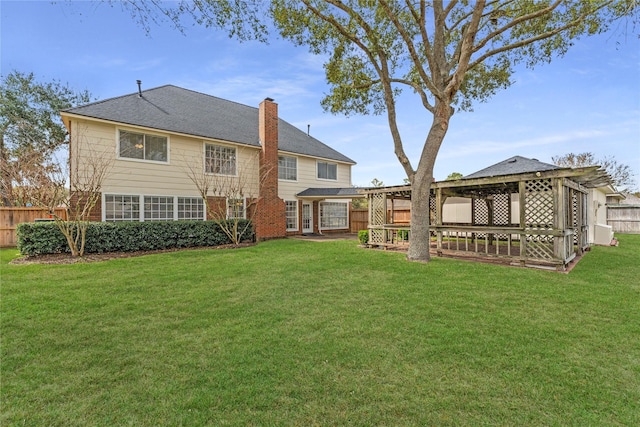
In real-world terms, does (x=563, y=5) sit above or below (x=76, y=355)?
above

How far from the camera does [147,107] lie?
43.2 ft

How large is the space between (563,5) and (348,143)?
46.9ft

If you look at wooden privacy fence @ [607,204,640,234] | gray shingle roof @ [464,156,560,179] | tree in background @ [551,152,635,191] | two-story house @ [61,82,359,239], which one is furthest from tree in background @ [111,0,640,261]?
tree in background @ [551,152,635,191]

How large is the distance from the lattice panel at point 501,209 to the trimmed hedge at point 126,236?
41.7 ft

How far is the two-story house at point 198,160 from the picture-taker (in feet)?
37.2

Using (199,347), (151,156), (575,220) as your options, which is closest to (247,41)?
(151,156)

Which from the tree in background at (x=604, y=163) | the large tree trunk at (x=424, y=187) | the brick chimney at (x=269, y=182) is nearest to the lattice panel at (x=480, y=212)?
the large tree trunk at (x=424, y=187)

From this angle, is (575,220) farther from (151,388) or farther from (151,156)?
(151,156)

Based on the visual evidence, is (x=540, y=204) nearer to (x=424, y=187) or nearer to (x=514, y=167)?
(x=424, y=187)

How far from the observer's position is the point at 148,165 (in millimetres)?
12227

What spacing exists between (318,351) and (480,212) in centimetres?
1531

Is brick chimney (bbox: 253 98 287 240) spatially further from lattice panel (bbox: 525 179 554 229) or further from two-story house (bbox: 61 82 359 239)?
lattice panel (bbox: 525 179 554 229)

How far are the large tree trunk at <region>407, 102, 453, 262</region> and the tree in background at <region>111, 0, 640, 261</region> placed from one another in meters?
0.03

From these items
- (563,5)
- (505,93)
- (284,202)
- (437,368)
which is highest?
(563,5)
